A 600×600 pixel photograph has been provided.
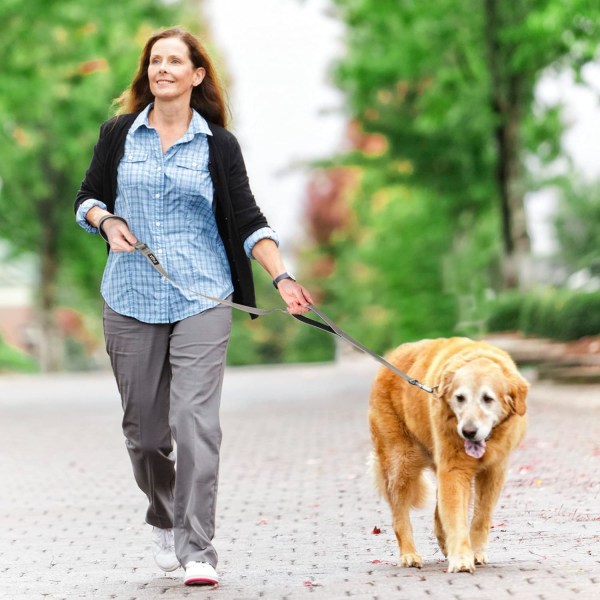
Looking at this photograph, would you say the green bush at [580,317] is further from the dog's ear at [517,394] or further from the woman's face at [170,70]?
the woman's face at [170,70]

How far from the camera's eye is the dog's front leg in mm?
5387

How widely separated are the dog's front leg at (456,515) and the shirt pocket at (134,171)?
1654mm

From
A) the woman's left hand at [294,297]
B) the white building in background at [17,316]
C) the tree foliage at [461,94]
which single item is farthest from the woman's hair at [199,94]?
the white building in background at [17,316]

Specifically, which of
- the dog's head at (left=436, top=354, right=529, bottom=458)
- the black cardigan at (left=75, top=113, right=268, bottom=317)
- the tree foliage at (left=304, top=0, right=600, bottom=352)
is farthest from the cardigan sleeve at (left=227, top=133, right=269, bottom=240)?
the tree foliage at (left=304, top=0, right=600, bottom=352)

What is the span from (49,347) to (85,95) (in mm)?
9020

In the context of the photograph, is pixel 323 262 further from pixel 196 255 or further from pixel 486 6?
pixel 196 255

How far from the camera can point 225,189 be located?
5.48m

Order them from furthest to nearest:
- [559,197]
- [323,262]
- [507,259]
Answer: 1. [323,262]
2. [559,197]
3. [507,259]

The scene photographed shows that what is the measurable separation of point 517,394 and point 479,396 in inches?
7.1

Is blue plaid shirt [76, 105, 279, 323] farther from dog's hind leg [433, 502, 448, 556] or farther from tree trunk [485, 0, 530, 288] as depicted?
tree trunk [485, 0, 530, 288]

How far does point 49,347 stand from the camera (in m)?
38.7

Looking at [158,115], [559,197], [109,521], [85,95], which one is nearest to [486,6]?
[85,95]

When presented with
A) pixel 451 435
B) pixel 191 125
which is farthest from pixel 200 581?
pixel 191 125

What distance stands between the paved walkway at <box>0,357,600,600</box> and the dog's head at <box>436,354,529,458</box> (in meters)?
0.56
